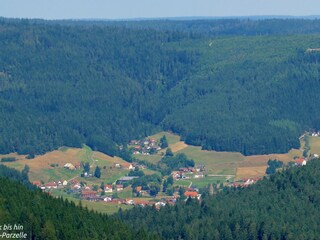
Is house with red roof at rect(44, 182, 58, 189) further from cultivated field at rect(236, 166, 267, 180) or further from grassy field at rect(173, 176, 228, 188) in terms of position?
cultivated field at rect(236, 166, 267, 180)

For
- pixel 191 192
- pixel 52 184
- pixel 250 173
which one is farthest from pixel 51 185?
pixel 250 173

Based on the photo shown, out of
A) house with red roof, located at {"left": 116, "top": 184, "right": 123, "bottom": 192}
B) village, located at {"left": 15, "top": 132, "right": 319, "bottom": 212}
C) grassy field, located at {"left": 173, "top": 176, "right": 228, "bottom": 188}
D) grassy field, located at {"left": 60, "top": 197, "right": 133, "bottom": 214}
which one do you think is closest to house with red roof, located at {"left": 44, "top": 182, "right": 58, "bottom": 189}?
village, located at {"left": 15, "top": 132, "right": 319, "bottom": 212}

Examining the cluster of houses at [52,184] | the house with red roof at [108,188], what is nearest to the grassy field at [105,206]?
the house with red roof at [108,188]

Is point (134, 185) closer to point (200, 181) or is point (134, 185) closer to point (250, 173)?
point (200, 181)

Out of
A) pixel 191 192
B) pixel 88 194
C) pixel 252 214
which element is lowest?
pixel 88 194

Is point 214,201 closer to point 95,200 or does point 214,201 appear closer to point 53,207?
point 53,207
